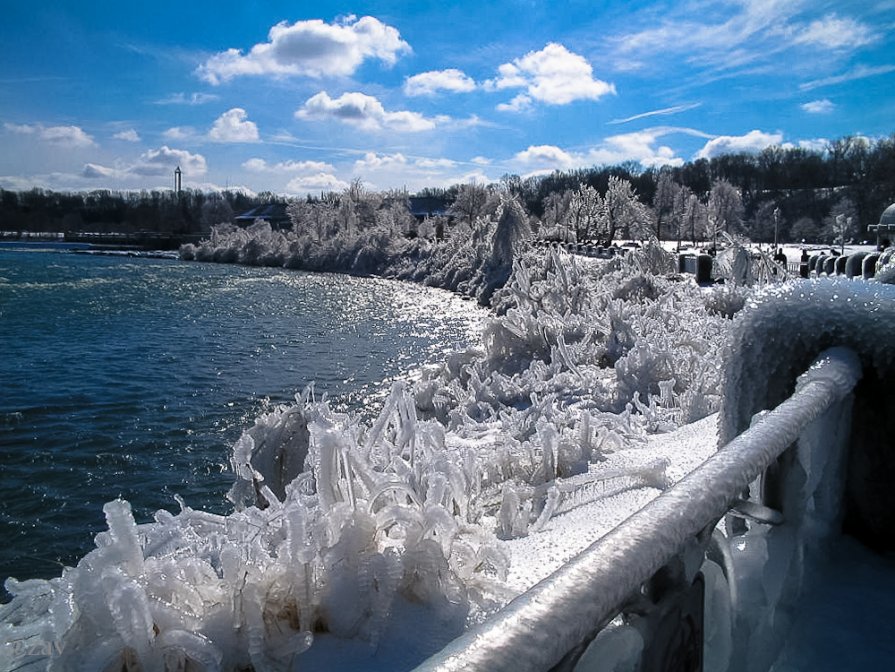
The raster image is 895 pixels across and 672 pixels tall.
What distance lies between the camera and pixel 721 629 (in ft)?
6.07

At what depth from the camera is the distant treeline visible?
7831 centimetres

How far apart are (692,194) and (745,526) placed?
9074 centimetres

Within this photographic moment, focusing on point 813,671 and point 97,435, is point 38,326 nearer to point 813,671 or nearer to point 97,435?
point 97,435

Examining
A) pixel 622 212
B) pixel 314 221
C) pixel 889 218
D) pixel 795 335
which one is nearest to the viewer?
pixel 795 335

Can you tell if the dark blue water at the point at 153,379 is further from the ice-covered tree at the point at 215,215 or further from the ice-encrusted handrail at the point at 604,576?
the ice-covered tree at the point at 215,215

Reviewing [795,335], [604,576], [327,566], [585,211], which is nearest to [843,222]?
[585,211]

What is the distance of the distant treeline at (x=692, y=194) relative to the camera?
78.3m

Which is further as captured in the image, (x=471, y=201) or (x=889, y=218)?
(x=471, y=201)

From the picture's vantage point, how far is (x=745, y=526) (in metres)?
2.34

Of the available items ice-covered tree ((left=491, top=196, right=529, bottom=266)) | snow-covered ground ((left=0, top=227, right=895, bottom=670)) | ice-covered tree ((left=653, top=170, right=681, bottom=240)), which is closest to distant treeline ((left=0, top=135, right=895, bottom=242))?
ice-covered tree ((left=653, top=170, right=681, bottom=240))

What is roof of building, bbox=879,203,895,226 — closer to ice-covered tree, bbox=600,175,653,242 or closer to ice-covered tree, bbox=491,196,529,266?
ice-covered tree, bbox=491,196,529,266

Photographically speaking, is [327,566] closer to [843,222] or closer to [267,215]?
[843,222]

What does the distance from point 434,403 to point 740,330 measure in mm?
8906

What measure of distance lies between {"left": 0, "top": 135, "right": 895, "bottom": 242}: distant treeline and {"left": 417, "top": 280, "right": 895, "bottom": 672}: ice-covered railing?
6303 centimetres
